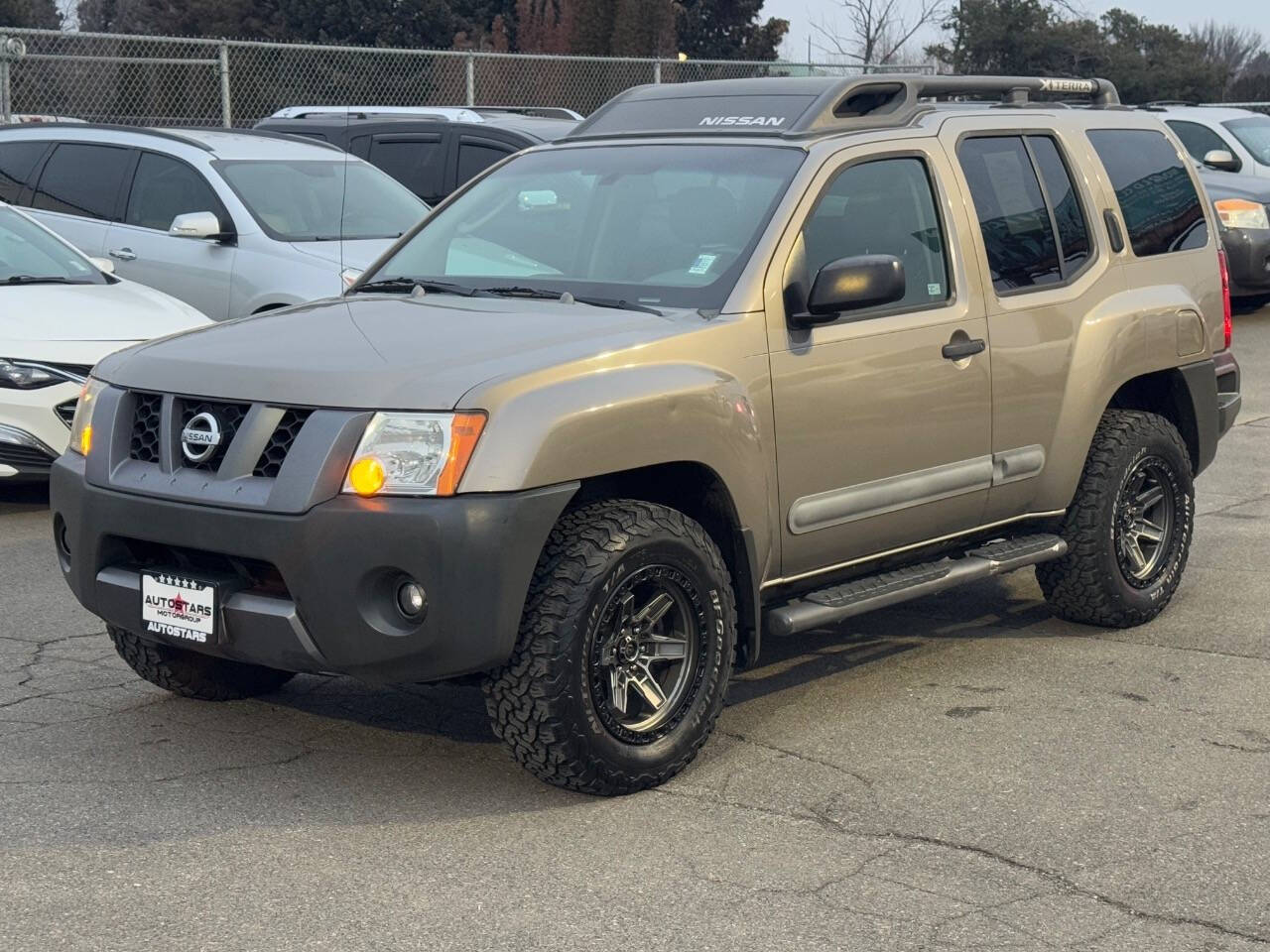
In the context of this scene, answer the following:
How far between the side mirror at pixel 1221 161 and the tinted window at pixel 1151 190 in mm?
10159

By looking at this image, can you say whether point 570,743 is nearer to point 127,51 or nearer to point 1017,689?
point 1017,689

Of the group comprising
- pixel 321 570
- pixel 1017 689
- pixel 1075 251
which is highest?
pixel 1075 251

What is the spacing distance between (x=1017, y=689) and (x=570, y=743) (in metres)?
1.86

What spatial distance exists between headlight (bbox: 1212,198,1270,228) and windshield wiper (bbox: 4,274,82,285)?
1057 cm

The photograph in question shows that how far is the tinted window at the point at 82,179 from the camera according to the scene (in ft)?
38.3

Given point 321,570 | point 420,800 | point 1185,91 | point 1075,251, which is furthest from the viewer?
point 1185,91

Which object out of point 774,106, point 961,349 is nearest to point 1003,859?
point 961,349

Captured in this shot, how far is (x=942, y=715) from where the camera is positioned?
548cm

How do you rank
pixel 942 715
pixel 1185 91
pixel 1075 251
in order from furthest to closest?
pixel 1185 91 < pixel 1075 251 < pixel 942 715

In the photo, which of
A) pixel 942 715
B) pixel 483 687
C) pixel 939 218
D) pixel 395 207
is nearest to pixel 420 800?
pixel 483 687

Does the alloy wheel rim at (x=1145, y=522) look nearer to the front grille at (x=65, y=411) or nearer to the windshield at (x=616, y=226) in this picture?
the windshield at (x=616, y=226)

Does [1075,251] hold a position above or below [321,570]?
above

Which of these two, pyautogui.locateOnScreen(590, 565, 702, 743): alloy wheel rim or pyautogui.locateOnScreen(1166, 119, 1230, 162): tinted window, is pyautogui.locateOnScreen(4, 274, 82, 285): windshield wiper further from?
pyautogui.locateOnScreen(1166, 119, 1230, 162): tinted window

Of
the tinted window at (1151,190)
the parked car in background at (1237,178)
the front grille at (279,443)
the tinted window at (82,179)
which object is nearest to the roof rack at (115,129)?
the tinted window at (82,179)
